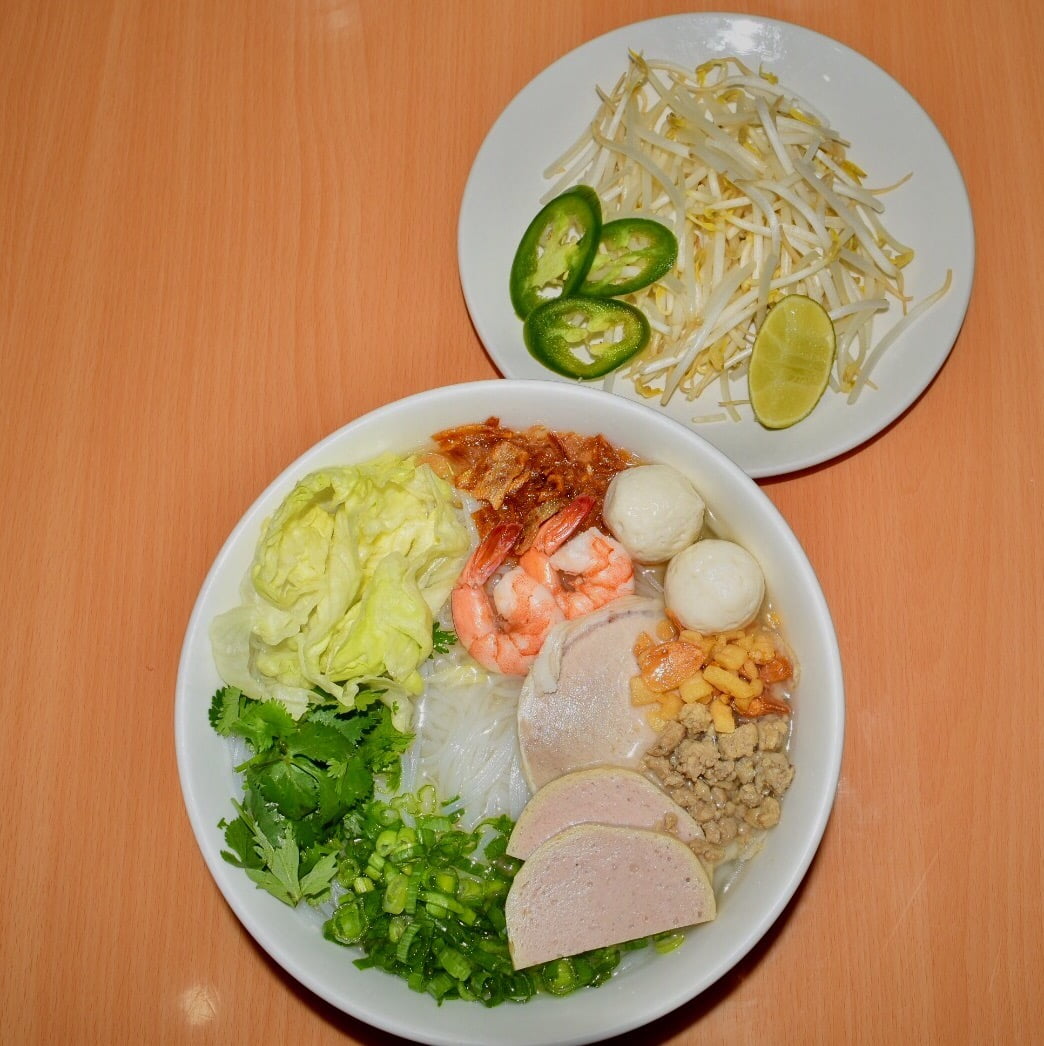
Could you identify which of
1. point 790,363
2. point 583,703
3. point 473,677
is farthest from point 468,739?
point 790,363

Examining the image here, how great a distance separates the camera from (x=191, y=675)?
2.27 metres

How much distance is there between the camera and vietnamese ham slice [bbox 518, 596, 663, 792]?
2.40 metres

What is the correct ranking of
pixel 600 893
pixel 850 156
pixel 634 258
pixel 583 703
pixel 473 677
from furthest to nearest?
1. pixel 850 156
2. pixel 634 258
3. pixel 473 677
4. pixel 583 703
5. pixel 600 893

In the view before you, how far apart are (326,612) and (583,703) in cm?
62

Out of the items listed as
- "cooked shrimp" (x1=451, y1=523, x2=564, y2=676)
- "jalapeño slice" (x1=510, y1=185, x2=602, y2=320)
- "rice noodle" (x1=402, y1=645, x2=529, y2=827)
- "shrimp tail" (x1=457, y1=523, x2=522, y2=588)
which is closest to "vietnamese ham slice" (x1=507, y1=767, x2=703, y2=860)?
"rice noodle" (x1=402, y1=645, x2=529, y2=827)

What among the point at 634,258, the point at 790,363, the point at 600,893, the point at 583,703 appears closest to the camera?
the point at 600,893

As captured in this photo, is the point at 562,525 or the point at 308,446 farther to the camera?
the point at 308,446

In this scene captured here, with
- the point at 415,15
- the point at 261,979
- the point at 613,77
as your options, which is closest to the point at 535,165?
the point at 613,77

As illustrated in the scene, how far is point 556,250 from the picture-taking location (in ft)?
9.14

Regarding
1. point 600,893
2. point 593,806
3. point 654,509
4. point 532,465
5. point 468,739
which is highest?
point 532,465

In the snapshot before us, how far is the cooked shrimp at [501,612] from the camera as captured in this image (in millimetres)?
2414

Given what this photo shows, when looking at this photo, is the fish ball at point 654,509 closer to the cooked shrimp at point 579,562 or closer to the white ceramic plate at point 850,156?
the cooked shrimp at point 579,562

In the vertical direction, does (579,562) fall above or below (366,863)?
above

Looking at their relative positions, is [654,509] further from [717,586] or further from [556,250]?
[556,250]
